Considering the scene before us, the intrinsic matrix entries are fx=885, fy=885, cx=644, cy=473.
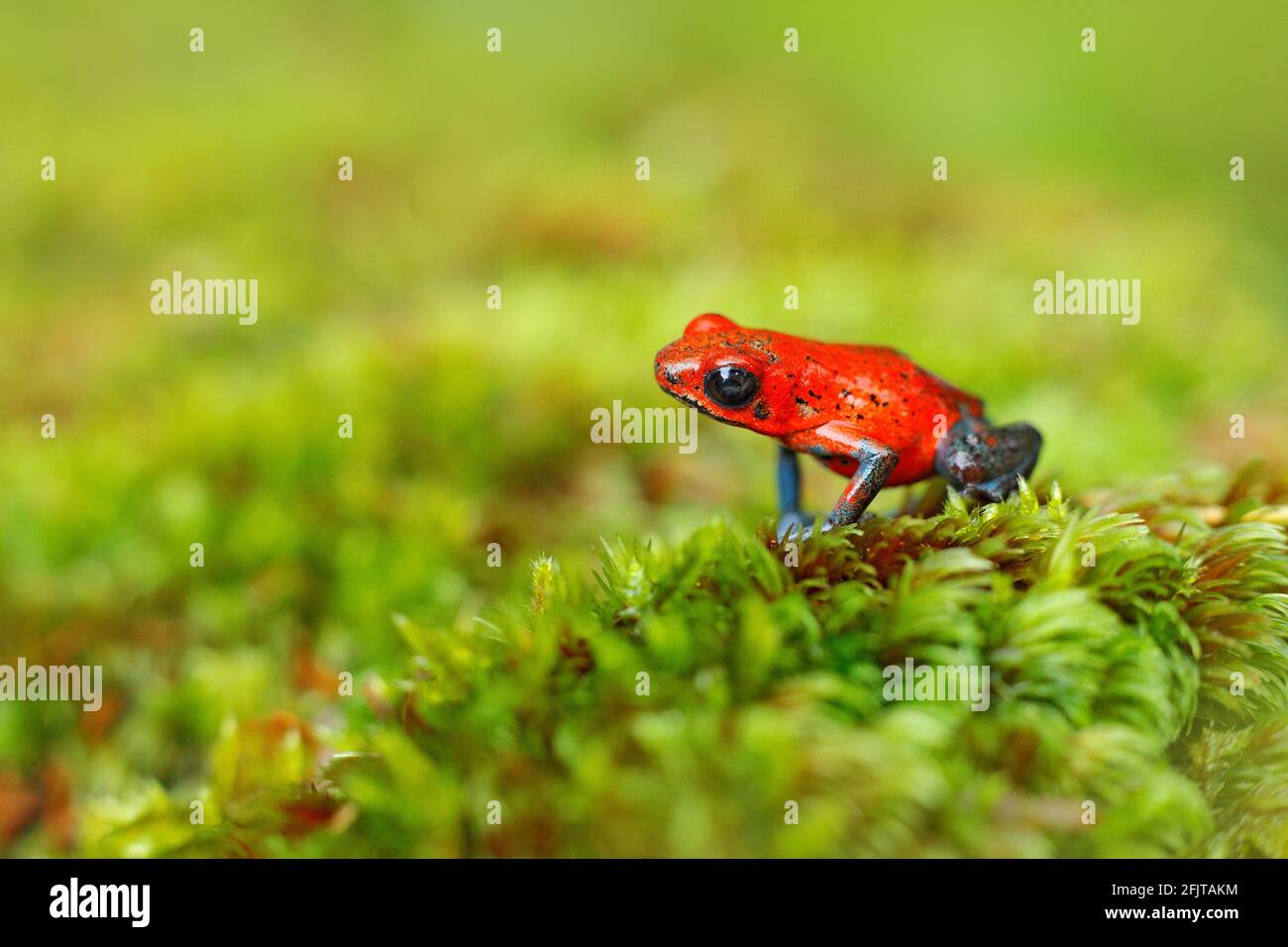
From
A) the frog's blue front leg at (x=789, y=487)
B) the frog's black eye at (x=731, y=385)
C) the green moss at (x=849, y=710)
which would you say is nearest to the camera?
the green moss at (x=849, y=710)

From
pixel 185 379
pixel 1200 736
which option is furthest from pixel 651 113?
pixel 1200 736

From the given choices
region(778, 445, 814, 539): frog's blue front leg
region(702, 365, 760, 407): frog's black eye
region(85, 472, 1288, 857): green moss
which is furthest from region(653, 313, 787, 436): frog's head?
region(85, 472, 1288, 857): green moss

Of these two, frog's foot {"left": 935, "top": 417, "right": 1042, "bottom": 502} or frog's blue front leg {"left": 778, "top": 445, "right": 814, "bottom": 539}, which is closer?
frog's foot {"left": 935, "top": 417, "right": 1042, "bottom": 502}

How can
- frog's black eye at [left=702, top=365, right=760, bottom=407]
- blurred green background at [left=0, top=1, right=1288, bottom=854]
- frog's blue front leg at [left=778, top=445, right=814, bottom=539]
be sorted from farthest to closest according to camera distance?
blurred green background at [left=0, top=1, right=1288, bottom=854], frog's blue front leg at [left=778, top=445, right=814, bottom=539], frog's black eye at [left=702, top=365, right=760, bottom=407]

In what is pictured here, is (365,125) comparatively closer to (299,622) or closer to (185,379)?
(185,379)

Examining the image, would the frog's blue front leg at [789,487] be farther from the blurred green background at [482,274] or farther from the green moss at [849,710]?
the blurred green background at [482,274]

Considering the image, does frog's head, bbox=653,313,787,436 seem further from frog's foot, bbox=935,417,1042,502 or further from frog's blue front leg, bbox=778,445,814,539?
frog's foot, bbox=935,417,1042,502

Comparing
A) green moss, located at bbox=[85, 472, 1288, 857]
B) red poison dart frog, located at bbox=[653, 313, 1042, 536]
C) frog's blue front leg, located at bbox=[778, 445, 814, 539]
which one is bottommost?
green moss, located at bbox=[85, 472, 1288, 857]

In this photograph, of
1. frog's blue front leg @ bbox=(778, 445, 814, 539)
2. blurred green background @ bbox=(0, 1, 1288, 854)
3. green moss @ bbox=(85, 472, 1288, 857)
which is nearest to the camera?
green moss @ bbox=(85, 472, 1288, 857)

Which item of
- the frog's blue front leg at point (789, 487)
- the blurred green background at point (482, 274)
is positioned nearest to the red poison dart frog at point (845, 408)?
the frog's blue front leg at point (789, 487)
